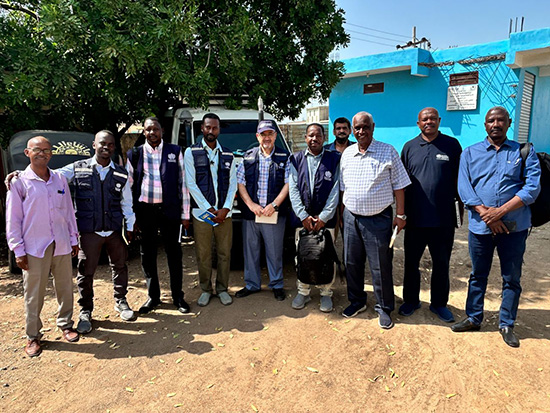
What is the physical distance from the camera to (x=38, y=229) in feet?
11.3

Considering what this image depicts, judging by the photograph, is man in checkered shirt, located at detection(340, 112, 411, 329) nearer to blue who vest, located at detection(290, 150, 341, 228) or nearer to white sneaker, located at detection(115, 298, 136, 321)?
blue who vest, located at detection(290, 150, 341, 228)

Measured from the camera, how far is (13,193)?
336 centimetres

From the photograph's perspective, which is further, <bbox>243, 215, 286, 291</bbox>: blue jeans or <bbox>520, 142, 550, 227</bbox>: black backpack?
<bbox>243, 215, 286, 291</bbox>: blue jeans

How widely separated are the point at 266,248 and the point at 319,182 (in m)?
1.02

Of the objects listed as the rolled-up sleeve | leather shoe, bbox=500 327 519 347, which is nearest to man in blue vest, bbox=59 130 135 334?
the rolled-up sleeve

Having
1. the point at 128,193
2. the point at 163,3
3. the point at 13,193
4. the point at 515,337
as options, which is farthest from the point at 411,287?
the point at 163,3

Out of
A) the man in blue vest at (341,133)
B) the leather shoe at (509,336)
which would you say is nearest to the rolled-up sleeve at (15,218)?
the man in blue vest at (341,133)

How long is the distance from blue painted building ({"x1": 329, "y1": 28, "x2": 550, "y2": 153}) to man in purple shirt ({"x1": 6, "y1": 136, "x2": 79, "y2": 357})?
10222mm

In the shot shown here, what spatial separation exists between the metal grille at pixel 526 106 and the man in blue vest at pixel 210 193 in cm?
951

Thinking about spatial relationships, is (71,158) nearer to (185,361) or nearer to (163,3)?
(163,3)

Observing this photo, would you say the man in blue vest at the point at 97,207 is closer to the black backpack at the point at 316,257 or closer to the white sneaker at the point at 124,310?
the white sneaker at the point at 124,310

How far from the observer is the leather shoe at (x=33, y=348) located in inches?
139

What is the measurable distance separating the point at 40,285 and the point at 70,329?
57cm

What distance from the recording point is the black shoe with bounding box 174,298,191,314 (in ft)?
14.3
